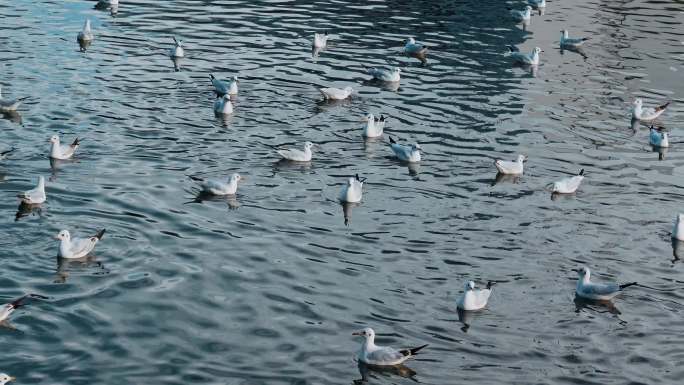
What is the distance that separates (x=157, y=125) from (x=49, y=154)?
4.27m

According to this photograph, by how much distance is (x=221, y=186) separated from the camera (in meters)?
30.7

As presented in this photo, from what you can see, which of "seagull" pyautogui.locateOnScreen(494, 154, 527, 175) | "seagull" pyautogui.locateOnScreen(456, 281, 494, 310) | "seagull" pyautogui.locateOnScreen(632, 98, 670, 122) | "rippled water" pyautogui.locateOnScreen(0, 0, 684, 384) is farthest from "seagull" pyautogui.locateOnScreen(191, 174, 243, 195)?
"seagull" pyautogui.locateOnScreen(632, 98, 670, 122)

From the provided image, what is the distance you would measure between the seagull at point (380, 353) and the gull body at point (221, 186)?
9.72 m

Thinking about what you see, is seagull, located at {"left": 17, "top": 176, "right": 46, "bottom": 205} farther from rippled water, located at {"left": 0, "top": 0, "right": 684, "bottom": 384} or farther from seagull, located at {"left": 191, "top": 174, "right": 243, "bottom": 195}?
seagull, located at {"left": 191, "top": 174, "right": 243, "bottom": 195}

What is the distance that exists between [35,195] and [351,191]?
8626 mm

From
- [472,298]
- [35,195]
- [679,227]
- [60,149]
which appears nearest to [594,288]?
[472,298]

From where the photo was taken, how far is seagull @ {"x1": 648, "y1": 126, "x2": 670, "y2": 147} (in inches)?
1495

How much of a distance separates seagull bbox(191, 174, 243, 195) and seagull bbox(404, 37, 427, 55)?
65.2 ft

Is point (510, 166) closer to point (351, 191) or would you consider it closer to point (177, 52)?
point (351, 191)

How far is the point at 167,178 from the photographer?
32.0 meters

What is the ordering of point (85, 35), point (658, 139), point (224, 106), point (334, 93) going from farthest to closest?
point (85, 35), point (334, 93), point (224, 106), point (658, 139)

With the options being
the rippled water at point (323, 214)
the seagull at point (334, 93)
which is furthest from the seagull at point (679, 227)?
the seagull at point (334, 93)

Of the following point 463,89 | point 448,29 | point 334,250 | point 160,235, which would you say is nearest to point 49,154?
point 160,235

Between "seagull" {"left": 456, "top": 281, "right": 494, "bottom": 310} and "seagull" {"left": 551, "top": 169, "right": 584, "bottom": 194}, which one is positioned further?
"seagull" {"left": 551, "top": 169, "right": 584, "bottom": 194}
